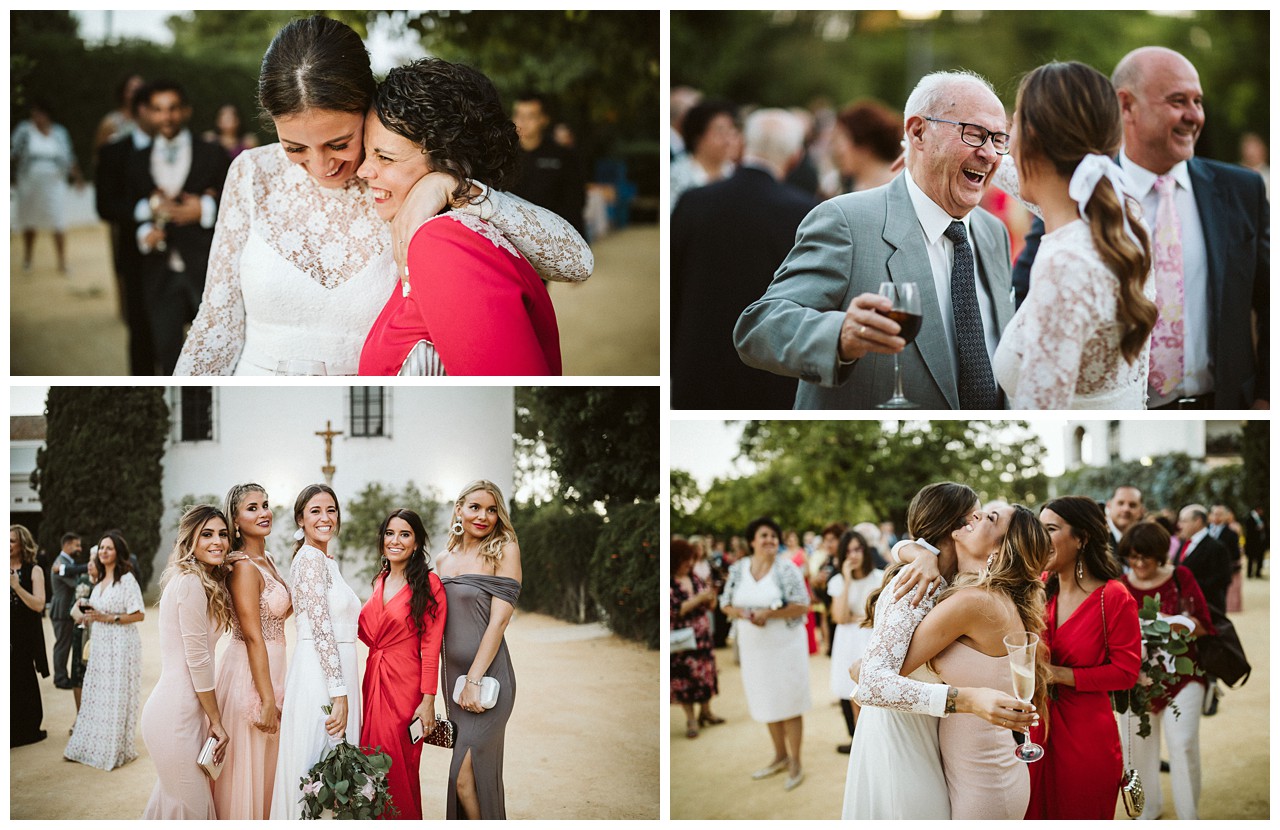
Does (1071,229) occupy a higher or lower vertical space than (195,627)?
higher

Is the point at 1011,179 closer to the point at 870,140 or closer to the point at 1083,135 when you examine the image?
the point at 1083,135

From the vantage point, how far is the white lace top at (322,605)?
11.3 ft

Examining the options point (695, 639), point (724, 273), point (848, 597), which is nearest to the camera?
point (724, 273)

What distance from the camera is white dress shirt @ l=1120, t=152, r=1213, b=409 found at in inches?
135

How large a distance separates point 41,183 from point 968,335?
25.5 ft

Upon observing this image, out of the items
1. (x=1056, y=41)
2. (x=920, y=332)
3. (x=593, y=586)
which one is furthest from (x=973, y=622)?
(x=1056, y=41)

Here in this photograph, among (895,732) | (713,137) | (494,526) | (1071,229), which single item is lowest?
(895,732)

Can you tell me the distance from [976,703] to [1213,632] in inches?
38.4

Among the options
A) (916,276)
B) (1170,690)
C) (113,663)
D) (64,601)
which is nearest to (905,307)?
(916,276)

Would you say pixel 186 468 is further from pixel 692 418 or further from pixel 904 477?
pixel 904 477

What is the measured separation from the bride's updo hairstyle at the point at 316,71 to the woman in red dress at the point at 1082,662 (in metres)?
2.33

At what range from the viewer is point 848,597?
4.24 metres

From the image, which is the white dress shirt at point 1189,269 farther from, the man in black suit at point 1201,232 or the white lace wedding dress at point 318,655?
the white lace wedding dress at point 318,655

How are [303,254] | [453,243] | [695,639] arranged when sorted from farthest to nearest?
1. [695,639]
2. [303,254]
3. [453,243]
